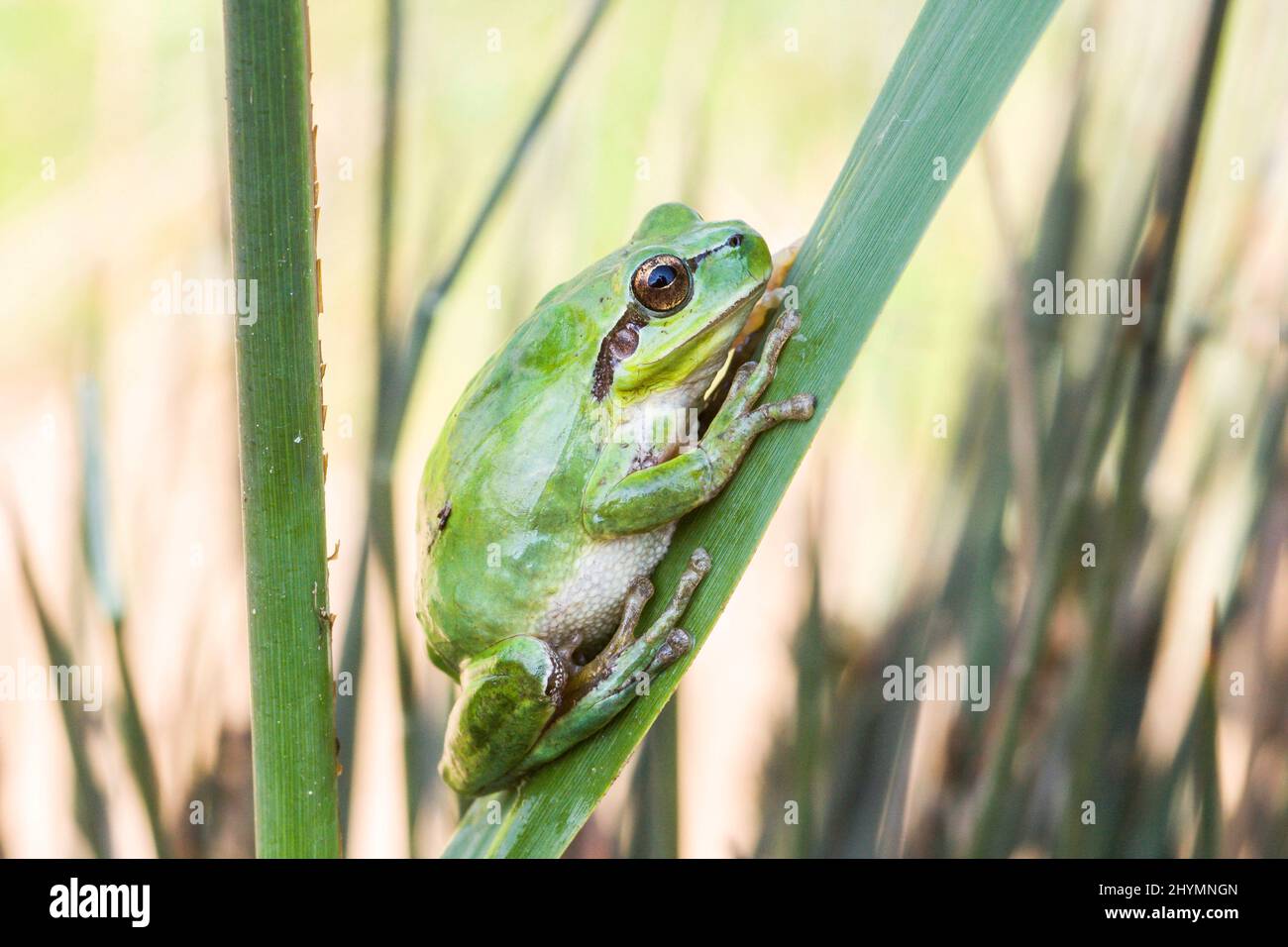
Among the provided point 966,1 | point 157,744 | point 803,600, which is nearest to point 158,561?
point 157,744

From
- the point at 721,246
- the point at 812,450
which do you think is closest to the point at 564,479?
the point at 721,246

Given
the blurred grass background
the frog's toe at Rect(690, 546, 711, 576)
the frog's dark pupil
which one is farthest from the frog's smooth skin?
the blurred grass background

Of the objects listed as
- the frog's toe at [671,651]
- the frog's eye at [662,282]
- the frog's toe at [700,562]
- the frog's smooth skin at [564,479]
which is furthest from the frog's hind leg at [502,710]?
the frog's eye at [662,282]

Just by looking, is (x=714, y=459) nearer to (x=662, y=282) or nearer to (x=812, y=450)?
(x=662, y=282)

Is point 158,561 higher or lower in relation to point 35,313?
lower

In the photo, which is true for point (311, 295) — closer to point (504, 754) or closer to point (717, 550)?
point (717, 550)

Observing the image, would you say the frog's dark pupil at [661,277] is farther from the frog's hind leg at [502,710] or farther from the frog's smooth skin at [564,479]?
the frog's hind leg at [502,710]
